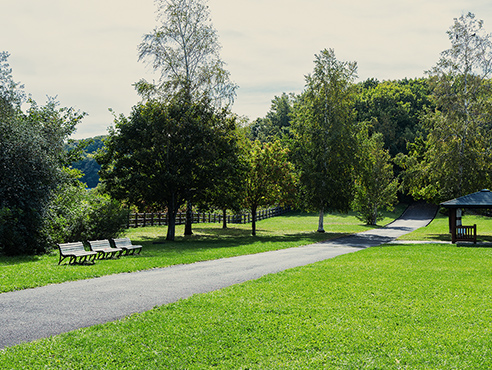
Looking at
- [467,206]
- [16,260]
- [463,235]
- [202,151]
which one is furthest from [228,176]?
[463,235]

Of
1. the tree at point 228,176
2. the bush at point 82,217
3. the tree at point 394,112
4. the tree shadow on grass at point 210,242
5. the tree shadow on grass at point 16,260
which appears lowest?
the tree shadow on grass at point 210,242

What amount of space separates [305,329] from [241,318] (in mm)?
1191

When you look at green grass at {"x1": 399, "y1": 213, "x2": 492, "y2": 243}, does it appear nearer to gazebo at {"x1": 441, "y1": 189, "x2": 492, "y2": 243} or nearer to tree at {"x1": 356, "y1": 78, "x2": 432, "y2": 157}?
gazebo at {"x1": 441, "y1": 189, "x2": 492, "y2": 243}

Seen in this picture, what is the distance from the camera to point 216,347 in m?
5.95

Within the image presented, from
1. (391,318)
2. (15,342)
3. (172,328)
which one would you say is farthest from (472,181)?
(15,342)

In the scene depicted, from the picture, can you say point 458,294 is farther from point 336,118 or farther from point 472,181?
point 336,118

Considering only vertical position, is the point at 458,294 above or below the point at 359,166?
below

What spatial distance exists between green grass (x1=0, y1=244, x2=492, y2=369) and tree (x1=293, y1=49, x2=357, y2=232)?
23302mm

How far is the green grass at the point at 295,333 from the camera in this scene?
5.45m

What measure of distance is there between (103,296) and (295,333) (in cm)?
488

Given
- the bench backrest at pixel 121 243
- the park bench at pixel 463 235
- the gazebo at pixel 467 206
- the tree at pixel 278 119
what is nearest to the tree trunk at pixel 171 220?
the bench backrest at pixel 121 243

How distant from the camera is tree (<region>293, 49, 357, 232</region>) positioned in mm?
33500

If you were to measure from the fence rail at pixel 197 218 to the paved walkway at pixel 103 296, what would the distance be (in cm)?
1930

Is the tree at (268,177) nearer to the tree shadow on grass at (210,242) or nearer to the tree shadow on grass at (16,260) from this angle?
the tree shadow on grass at (210,242)
